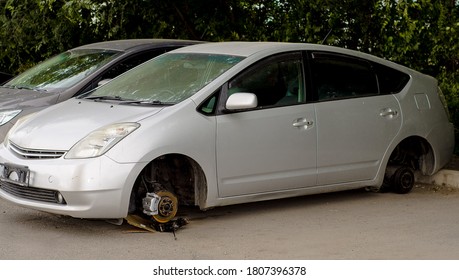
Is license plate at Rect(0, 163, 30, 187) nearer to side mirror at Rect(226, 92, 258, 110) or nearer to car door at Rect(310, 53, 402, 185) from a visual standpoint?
side mirror at Rect(226, 92, 258, 110)

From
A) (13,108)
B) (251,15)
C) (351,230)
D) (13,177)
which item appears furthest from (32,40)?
(351,230)

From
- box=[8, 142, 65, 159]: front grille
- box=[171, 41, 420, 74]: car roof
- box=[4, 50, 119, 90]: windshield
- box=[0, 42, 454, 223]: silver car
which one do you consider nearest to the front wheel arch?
box=[0, 42, 454, 223]: silver car

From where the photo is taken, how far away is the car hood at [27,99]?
9734mm

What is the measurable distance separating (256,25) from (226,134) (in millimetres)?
5775

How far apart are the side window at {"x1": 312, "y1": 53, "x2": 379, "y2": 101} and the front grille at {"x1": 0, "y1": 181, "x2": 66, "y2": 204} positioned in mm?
2543

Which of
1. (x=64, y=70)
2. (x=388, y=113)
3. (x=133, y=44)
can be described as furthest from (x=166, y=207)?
(x=133, y=44)

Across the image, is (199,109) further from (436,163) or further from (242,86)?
(436,163)

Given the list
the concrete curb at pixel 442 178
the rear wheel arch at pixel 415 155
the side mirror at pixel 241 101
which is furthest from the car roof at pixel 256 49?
the concrete curb at pixel 442 178

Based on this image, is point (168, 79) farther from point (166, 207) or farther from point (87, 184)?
point (87, 184)

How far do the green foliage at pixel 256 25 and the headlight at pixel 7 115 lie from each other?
9.54 ft

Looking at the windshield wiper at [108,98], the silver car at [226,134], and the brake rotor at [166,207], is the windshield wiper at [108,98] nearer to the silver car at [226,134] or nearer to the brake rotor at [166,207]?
the silver car at [226,134]

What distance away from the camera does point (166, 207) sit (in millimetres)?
7680

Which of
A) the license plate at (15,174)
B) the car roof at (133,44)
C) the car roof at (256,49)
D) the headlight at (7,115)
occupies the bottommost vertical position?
the license plate at (15,174)

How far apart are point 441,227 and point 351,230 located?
75 cm
